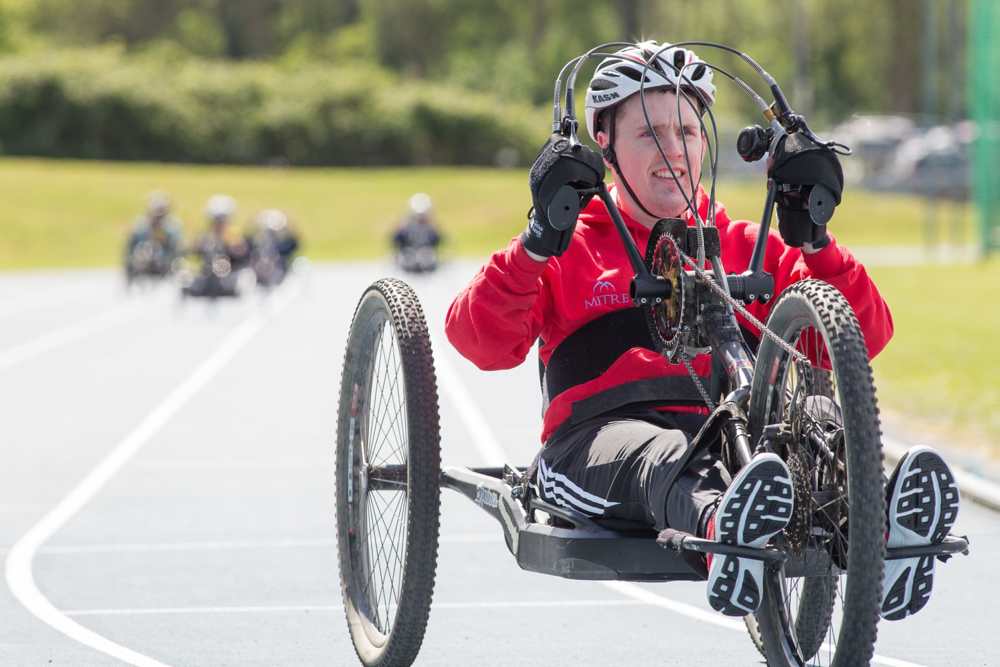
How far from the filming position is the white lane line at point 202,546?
802 cm

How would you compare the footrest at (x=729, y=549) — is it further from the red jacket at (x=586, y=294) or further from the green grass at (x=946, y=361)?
the green grass at (x=946, y=361)

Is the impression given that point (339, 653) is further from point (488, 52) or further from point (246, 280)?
point (488, 52)

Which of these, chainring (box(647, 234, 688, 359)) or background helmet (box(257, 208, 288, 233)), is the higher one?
chainring (box(647, 234, 688, 359))

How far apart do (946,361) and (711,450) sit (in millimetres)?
12193

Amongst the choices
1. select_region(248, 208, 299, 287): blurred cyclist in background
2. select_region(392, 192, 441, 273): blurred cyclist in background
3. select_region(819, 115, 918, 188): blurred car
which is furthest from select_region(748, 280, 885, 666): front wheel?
select_region(819, 115, 918, 188): blurred car

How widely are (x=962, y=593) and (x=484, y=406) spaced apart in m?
7.56

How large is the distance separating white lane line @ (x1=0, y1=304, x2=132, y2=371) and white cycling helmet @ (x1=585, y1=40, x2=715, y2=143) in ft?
43.9

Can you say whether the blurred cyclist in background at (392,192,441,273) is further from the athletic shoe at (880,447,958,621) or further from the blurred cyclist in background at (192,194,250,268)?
the athletic shoe at (880,447,958,621)

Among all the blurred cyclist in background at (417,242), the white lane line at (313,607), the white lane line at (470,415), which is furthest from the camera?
the blurred cyclist in background at (417,242)

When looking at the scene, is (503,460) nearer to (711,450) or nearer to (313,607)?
(313,607)

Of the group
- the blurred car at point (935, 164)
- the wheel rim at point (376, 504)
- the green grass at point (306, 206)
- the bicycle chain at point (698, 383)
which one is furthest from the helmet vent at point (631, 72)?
the blurred car at point (935, 164)

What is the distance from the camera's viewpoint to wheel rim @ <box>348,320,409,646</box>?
529 centimetres

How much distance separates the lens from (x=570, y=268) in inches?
203

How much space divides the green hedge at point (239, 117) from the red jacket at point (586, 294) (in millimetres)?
68443
